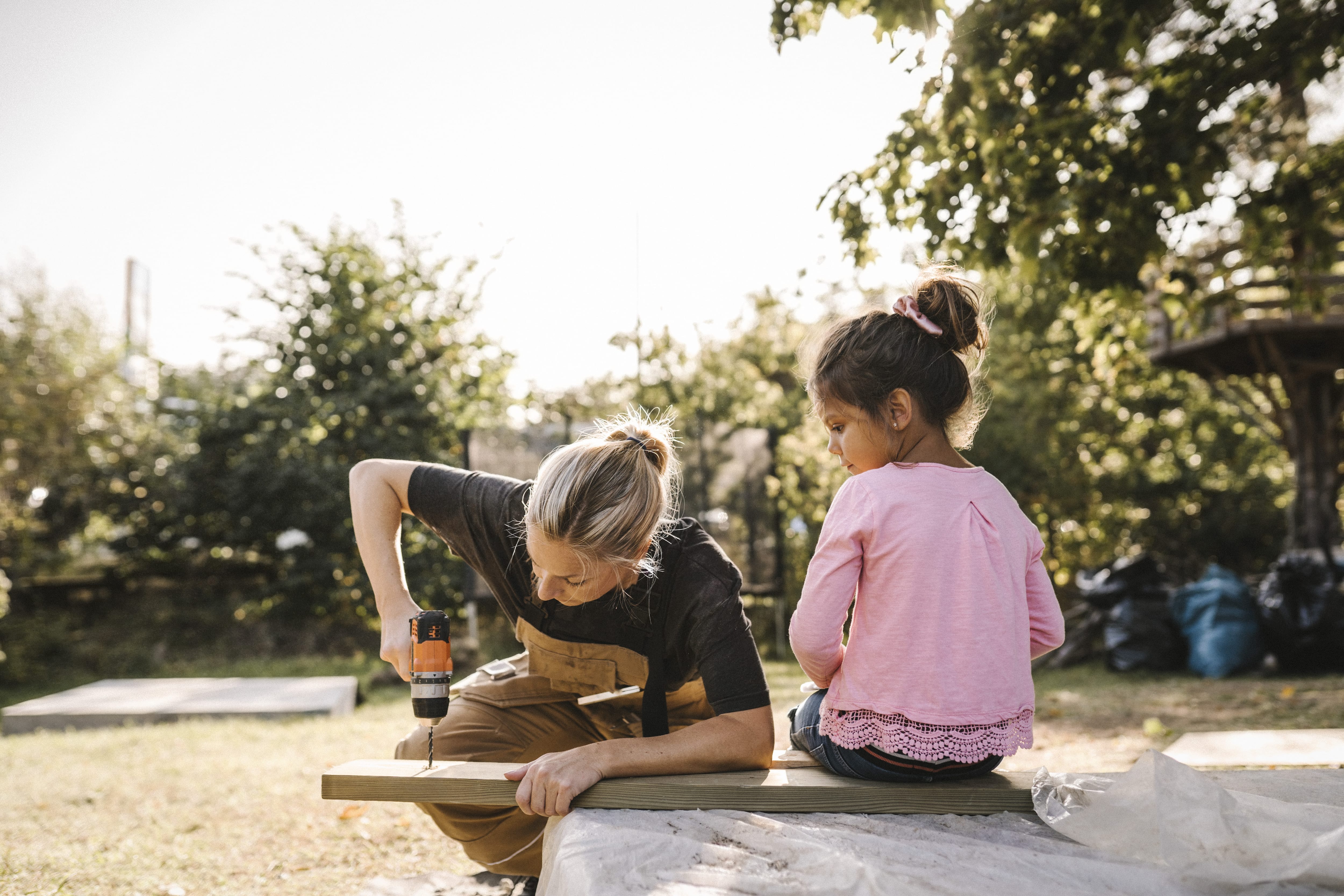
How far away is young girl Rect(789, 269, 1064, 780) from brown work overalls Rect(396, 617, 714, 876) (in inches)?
23.5

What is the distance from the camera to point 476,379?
11.1 meters

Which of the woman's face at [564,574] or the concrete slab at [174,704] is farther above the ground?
the woman's face at [564,574]

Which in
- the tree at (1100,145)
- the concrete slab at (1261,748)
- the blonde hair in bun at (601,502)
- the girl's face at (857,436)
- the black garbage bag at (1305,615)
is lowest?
the concrete slab at (1261,748)

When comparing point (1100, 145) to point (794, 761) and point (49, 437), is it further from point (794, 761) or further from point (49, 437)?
point (49, 437)

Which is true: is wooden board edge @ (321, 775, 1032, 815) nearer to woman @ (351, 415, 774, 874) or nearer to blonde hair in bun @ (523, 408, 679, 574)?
woman @ (351, 415, 774, 874)

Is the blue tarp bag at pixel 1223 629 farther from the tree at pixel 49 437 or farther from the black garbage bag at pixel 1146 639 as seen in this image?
the tree at pixel 49 437

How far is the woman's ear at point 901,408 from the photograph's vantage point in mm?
2186

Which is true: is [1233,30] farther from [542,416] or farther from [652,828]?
[542,416]

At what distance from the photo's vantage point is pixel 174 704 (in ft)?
21.1

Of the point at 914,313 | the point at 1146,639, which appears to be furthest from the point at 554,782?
the point at 1146,639

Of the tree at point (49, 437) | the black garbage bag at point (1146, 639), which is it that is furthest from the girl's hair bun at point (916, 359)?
the tree at point (49, 437)

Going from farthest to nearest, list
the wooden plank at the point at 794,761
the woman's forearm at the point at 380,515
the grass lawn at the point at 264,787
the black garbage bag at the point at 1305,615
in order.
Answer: the black garbage bag at the point at 1305,615 → the grass lawn at the point at 264,787 → the woman's forearm at the point at 380,515 → the wooden plank at the point at 794,761

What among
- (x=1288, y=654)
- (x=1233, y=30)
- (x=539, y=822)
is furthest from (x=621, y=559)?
(x=1288, y=654)

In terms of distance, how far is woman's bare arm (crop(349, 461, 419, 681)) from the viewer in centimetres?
267
